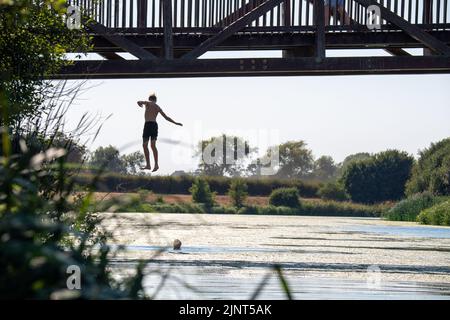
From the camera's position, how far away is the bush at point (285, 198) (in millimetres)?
47562

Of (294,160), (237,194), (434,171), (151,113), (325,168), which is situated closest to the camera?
(151,113)

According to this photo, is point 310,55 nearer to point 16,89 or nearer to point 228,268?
point 228,268

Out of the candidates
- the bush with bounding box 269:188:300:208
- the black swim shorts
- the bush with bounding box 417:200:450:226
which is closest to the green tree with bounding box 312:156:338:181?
the bush with bounding box 269:188:300:208

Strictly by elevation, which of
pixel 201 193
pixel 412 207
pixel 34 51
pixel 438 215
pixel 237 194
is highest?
pixel 34 51

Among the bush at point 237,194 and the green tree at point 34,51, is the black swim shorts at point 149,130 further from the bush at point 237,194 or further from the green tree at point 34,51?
the bush at point 237,194

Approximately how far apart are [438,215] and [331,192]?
22.6 meters

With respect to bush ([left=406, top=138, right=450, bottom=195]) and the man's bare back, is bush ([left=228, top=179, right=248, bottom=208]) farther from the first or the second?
the man's bare back

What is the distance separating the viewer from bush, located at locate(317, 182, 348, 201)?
54.8 metres

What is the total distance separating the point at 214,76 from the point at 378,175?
4264cm

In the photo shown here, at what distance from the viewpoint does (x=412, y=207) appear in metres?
37.2

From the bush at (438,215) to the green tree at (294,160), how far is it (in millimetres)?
45409

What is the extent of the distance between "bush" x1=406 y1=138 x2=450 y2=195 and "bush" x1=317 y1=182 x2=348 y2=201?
638 cm

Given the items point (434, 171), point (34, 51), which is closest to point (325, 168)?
point (434, 171)

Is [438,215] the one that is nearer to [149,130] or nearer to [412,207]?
[412,207]
